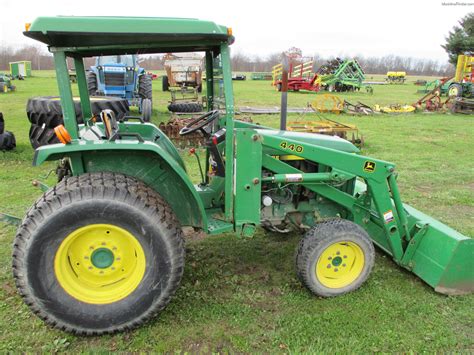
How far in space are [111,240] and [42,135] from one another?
527 centimetres

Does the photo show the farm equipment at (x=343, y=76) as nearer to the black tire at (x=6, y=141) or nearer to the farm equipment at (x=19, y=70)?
the black tire at (x=6, y=141)

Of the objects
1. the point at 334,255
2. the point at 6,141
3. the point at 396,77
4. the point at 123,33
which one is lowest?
the point at 396,77

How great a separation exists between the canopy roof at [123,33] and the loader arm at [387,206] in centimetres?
87

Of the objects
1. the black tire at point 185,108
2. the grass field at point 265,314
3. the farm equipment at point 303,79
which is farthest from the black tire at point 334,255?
the farm equipment at point 303,79

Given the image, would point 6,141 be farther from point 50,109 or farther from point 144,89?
point 144,89

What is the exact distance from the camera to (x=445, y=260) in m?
3.21

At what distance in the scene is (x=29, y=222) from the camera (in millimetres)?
2479

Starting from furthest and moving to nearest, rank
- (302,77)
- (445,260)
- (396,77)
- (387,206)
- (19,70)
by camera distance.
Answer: (396,77), (19,70), (302,77), (387,206), (445,260)

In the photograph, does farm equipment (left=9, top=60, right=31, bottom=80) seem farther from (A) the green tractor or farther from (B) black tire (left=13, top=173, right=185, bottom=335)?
(B) black tire (left=13, top=173, right=185, bottom=335)

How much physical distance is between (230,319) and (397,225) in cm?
164

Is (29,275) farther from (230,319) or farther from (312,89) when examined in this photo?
(312,89)

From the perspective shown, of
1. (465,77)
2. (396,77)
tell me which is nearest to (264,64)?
(396,77)

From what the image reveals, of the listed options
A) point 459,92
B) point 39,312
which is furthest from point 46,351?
point 459,92

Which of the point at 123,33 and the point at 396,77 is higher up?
the point at 123,33
